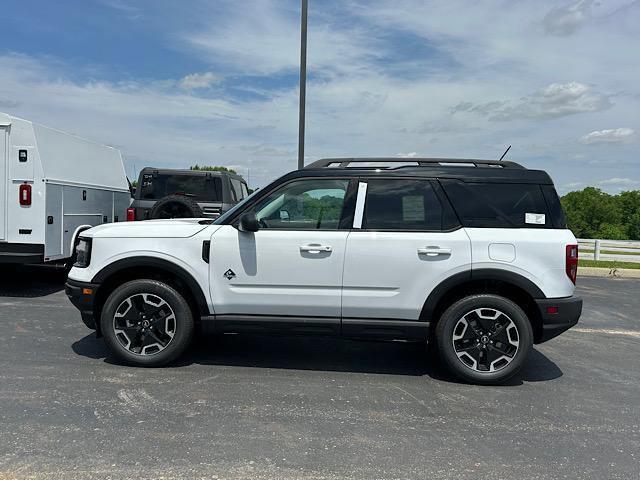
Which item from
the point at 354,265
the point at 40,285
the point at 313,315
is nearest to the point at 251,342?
the point at 313,315

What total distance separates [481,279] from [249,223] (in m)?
2.02

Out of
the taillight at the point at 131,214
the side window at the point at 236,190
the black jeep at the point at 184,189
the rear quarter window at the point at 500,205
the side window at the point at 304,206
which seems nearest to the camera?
the rear quarter window at the point at 500,205

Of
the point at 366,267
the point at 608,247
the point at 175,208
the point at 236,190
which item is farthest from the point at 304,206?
the point at 608,247

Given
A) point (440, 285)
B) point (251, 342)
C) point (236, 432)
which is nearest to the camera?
point (236, 432)

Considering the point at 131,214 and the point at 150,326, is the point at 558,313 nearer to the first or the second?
the point at 150,326

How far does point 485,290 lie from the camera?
4621mm

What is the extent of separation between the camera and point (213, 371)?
4.76 metres

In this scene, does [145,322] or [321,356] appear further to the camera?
[321,356]

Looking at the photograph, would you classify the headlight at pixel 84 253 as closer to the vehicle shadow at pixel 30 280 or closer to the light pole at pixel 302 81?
the vehicle shadow at pixel 30 280

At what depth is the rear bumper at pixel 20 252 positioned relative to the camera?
25.2 feet

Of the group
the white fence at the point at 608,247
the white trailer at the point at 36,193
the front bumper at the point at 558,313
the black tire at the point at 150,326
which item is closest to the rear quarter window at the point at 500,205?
the front bumper at the point at 558,313

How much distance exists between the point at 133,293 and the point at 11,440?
161 cm

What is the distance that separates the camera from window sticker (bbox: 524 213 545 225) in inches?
178

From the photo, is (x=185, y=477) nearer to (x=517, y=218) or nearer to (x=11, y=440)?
(x=11, y=440)
